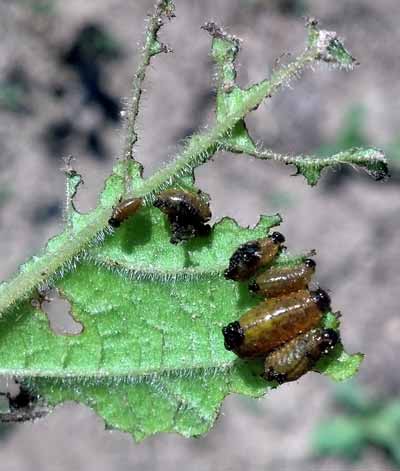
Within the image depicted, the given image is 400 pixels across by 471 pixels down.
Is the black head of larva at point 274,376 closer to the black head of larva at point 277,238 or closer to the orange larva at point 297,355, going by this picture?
the orange larva at point 297,355

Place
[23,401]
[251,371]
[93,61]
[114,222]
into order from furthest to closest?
[93,61] < [23,401] < [251,371] < [114,222]

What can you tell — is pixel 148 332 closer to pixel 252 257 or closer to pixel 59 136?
pixel 252 257

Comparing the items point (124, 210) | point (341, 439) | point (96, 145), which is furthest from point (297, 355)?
point (96, 145)

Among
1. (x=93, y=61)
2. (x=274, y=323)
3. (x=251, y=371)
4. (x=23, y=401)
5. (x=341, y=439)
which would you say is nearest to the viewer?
(x=274, y=323)

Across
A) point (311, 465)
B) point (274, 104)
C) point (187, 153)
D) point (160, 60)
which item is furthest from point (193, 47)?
point (187, 153)

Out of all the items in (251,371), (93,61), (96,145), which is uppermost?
(251,371)

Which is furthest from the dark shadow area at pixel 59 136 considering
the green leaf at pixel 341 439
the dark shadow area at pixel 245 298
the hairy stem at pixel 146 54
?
the dark shadow area at pixel 245 298

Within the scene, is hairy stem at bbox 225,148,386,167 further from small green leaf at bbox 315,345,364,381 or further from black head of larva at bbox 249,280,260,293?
small green leaf at bbox 315,345,364,381

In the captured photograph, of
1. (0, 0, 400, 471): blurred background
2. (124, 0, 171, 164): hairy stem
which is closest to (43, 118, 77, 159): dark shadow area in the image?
(0, 0, 400, 471): blurred background
